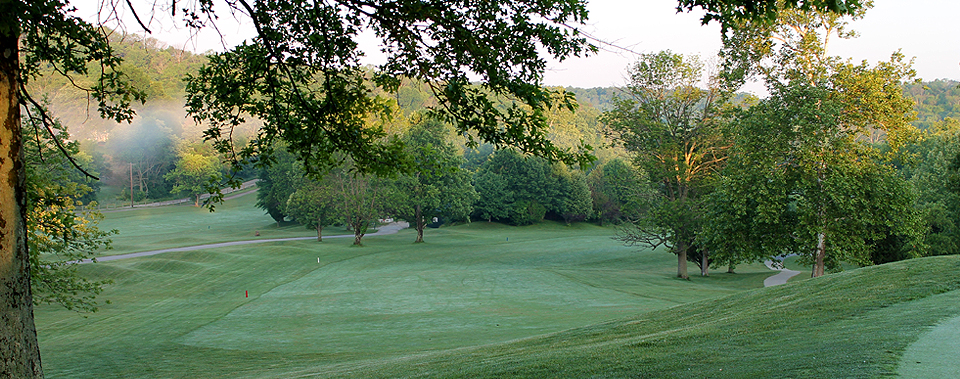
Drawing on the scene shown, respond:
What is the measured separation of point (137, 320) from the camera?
21.8m

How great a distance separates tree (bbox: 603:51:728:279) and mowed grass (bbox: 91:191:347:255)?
3857 centimetres

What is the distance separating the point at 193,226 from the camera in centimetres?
7469

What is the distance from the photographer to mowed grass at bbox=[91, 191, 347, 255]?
58.3m

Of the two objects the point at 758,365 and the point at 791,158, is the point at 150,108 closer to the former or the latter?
the point at 791,158

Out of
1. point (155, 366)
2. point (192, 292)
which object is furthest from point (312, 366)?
point (192, 292)

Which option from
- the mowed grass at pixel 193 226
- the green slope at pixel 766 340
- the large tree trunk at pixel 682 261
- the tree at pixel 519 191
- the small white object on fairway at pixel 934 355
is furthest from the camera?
the tree at pixel 519 191

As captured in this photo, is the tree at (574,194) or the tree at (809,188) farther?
the tree at (574,194)

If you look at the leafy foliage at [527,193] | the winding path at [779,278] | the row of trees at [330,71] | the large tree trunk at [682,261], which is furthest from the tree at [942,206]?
the leafy foliage at [527,193]

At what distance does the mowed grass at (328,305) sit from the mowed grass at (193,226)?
53.6 feet

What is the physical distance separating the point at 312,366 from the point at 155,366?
458 cm

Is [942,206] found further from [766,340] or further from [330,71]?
[330,71]

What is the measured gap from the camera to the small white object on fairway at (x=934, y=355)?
527cm

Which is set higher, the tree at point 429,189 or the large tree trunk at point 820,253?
the tree at point 429,189

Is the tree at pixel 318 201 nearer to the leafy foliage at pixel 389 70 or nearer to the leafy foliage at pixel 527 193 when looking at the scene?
the leafy foliage at pixel 527 193
